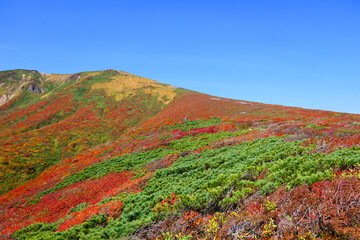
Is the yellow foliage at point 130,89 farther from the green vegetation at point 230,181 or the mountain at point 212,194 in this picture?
the green vegetation at point 230,181

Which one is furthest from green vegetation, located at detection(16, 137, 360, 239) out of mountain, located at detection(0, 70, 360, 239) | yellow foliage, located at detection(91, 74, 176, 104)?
yellow foliage, located at detection(91, 74, 176, 104)

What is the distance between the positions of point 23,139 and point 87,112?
24300 millimetres

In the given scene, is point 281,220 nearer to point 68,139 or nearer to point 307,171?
point 307,171

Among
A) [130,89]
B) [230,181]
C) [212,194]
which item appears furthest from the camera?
[130,89]

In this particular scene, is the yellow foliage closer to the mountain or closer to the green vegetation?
the mountain

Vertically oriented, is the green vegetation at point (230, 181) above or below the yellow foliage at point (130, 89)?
below

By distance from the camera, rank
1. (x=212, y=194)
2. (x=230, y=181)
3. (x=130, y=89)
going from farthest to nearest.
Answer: (x=130, y=89) < (x=230, y=181) < (x=212, y=194)

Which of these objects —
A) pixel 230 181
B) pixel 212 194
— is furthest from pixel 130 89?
pixel 212 194

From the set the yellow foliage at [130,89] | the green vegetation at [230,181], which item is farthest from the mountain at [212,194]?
the yellow foliage at [130,89]

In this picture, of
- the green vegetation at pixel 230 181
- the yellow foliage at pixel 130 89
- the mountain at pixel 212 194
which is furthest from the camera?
the yellow foliage at pixel 130 89

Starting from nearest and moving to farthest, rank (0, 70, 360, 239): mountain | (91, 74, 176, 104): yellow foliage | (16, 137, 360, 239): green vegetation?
(0, 70, 360, 239): mountain, (16, 137, 360, 239): green vegetation, (91, 74, 176, 104): yellow foliage

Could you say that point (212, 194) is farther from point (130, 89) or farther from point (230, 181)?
point (130, 89)

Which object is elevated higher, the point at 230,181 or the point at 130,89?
the point at 130,89

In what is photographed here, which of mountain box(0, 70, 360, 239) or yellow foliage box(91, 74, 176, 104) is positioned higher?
yellow foliage box(91, 74, 176, 104)
